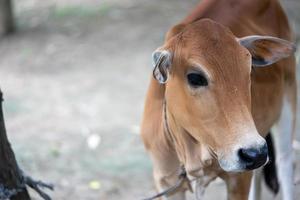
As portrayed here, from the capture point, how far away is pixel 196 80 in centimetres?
278

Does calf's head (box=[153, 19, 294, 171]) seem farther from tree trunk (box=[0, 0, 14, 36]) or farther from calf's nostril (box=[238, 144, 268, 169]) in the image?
tree trunk (box=[0, 0, 14, 36])

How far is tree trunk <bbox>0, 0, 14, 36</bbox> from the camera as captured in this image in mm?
8500

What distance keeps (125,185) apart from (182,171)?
1.72 meters

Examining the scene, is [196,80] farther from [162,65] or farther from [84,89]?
[84,89]

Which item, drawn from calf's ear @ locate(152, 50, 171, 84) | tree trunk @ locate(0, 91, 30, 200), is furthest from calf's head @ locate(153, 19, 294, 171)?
tree trunk @ locate(0, 91, 30, 200)

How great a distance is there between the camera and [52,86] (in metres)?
7.13

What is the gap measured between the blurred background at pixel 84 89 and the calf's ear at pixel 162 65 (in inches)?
80.6

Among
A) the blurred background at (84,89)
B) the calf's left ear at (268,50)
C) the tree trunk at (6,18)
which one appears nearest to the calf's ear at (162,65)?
the calf's left ear at (268,50)

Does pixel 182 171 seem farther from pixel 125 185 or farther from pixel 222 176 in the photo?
pixel 125 185

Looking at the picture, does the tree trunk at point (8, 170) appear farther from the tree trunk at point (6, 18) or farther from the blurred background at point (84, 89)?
the tree trunk at point (6, 18)

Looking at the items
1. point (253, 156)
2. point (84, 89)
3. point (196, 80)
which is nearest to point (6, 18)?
point (84, 89)

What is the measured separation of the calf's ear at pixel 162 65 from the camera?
2.85m

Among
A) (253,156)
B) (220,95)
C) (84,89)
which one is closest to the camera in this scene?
(253,156)

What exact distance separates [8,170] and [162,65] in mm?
722
